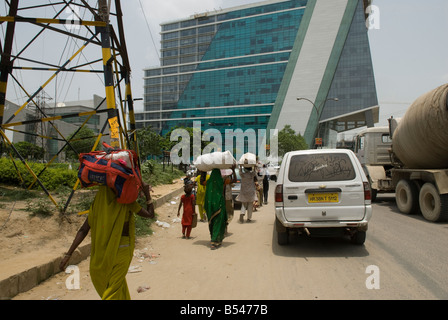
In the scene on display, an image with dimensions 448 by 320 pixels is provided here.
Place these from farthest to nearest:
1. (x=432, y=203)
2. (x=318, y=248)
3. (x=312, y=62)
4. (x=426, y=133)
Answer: (x=312, y=62) → (x=432, y=203) → (x=426, y=133) → (x=318, y=248)

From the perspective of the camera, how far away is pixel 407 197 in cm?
998

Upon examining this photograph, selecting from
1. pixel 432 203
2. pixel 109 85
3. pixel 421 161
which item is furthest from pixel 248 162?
pixel 432 203

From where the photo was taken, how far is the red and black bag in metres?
2.80

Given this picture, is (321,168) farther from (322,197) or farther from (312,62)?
(312,62)

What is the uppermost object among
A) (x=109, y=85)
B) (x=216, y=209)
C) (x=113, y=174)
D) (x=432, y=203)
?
(x=109, y=85)

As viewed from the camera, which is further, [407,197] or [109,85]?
[407,197]

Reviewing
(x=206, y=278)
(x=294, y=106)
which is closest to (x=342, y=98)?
(x=294, y=106)

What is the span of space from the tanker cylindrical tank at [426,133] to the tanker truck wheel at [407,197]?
2.02ft

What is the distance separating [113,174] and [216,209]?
13.9 ft

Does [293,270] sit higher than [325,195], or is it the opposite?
[325,195]

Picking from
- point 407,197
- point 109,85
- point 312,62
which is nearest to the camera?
point 109,85

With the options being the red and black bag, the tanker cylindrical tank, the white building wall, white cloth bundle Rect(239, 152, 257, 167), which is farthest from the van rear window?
the white building wall

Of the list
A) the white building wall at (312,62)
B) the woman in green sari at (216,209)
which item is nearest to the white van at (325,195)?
the woman in green sari at (216,209)

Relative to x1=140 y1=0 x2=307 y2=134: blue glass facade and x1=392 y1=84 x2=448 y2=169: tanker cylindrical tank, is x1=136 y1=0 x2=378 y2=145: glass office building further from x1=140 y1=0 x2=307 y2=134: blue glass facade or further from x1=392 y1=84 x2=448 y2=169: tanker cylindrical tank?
x1=392 y1=84 x2=448 y2=169: tanker cylindrical tank
